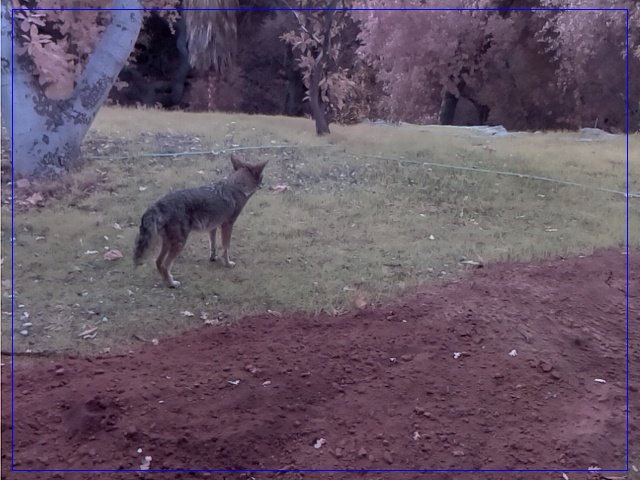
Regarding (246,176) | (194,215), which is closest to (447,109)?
(246,176)

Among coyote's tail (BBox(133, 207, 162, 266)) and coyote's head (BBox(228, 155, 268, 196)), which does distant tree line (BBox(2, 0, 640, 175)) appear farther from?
coyote's tail (BBox(133, 207, 162, 266))

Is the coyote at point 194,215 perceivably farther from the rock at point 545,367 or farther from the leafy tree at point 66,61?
the rock at point 545,367

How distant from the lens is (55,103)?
4879mm

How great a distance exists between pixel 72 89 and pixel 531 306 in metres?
3.80

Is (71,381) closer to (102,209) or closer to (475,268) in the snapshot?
(102,209)

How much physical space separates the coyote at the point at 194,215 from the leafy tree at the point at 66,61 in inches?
34.2

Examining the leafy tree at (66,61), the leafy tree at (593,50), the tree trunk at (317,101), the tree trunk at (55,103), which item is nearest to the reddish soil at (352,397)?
the tree trunk at (55,103)

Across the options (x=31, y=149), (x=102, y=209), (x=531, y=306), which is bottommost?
(x=531, y=306)

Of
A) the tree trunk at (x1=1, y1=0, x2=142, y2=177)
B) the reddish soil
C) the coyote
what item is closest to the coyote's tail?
the coyote

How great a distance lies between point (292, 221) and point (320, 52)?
5.28 feet

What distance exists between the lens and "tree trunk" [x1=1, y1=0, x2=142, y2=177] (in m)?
4.42

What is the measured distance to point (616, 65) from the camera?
6328mm

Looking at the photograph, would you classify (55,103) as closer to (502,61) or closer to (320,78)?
(320,78)

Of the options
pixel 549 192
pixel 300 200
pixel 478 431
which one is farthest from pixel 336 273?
pixel 549 192
